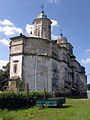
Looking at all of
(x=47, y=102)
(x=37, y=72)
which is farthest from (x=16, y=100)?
(x=37, y=72)

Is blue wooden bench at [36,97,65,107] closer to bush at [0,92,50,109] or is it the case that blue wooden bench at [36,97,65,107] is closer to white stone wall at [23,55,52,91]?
bush at [0,92,50,109]

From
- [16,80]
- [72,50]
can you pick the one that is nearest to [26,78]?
[16,80]

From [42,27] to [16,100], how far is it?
34706 millimetres

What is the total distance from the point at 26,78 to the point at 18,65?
313 cm

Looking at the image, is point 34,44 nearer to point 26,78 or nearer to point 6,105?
Answer: point 26,78

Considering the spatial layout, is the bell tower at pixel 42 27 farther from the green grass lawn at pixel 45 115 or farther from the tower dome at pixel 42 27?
the green grass lawn at pixel 45 115

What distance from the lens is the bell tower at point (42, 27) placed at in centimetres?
5472

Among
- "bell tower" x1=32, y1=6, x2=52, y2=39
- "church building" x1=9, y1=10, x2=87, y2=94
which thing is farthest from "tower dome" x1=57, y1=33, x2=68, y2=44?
"church building" x1=9, y1=10, x2=87, y2=94

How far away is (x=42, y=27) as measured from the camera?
54.9 m

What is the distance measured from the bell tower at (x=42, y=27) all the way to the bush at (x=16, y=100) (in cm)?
3075

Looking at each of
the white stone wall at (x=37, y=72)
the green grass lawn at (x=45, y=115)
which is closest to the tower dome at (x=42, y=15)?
the white stone wall at (x=37, y=72)

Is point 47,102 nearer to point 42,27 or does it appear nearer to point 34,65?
point 34,65

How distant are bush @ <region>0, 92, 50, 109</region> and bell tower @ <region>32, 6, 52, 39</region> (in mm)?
30746

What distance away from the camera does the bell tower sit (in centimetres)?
5472
